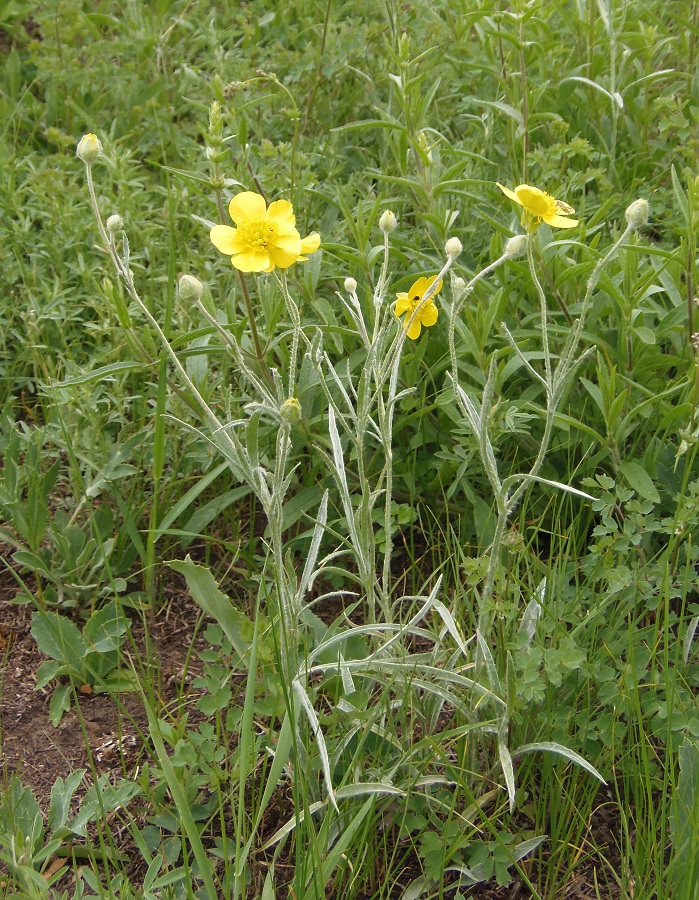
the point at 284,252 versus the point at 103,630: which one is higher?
the point at 284,252

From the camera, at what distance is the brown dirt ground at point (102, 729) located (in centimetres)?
154

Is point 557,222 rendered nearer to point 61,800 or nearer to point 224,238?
point 224,238

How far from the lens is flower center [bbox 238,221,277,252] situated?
142 cm

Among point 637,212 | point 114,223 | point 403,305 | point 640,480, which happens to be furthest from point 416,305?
point 640,480

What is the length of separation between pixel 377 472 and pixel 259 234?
2.67 feet

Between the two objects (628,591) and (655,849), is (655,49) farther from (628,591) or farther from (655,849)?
(655,849)

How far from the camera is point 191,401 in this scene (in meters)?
2.01

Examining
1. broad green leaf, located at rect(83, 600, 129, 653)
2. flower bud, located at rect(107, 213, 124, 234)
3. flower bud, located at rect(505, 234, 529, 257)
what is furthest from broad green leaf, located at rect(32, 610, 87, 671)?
flower bud, located at rect(505, 234, 529, 257)

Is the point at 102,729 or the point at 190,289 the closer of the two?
the point at 190,289

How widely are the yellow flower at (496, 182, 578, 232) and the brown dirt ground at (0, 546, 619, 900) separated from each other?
0.96m

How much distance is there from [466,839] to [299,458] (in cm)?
97

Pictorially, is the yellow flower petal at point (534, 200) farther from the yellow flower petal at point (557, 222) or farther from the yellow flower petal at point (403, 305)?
the yellow flower petal at point (403, 305)

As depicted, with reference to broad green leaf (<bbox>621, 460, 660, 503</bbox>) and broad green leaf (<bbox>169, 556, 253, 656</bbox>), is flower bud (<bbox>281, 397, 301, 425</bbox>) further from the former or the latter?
broad green leaf (<bbox>621, 460, 660, 503</bbox>)

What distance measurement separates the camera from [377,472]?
2.12 metres
